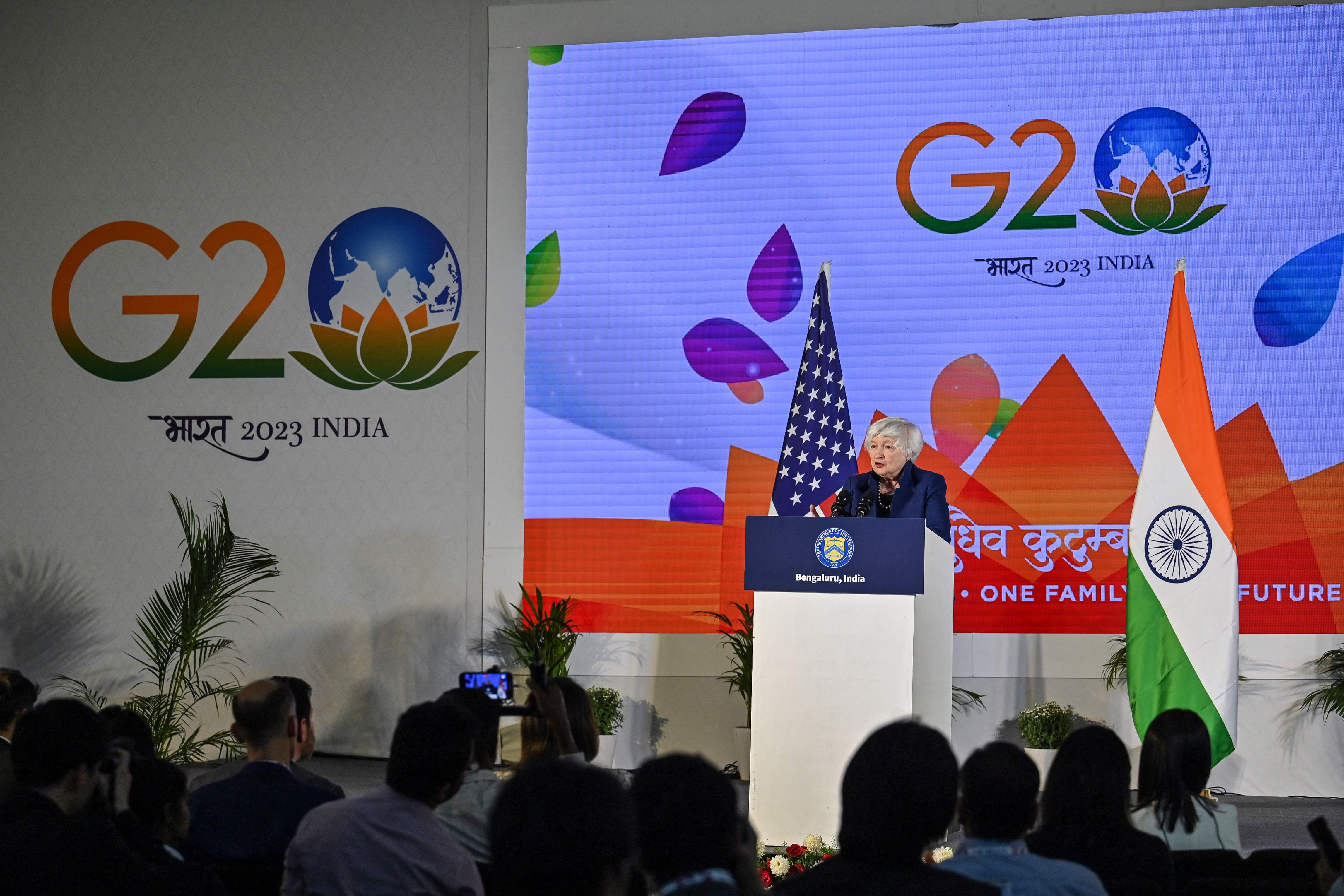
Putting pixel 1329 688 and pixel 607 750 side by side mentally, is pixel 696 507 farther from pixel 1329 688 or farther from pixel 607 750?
pixel 1329 688

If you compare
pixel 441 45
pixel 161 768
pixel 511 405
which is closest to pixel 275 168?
pixel 441 45

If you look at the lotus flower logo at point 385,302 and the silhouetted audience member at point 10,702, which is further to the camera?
the lotus flower logo at point 385,302

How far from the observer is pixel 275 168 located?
7.93 meters

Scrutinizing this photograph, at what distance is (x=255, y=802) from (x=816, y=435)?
3422 mm

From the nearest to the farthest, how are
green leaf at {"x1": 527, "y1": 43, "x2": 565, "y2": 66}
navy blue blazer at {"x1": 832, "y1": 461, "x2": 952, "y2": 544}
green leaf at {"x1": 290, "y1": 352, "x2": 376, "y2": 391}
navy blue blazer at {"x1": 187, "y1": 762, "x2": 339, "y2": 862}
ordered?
1. navy blue blazer at {"x1": 187, "y1": 762, "x2": 339, "y2": 862}
2. navy blue blazer at {"x1": 832, "y1": 461, "x2": 952, "y2": 544}
3. green leaf at {"x1": 527, "y1": 43, "x2": 565, "y2": 66}
4. green leaf at {"x1": 290, "y1": 352, "x2": 376, "y2": 391}

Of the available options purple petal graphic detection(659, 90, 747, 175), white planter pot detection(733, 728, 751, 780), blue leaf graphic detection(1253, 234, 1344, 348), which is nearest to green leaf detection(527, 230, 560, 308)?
purple petal graphic detection(659, 90, 747, 175)

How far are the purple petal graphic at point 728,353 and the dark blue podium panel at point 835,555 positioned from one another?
2.86 meters

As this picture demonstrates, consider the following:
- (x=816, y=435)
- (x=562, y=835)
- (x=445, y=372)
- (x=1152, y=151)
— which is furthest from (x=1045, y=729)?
(x=562, y=835)

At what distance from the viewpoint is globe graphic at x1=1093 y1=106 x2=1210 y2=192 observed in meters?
6.96

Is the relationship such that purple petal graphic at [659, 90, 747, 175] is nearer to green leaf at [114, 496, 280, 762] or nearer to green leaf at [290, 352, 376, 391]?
green leaf at [290, 352, 376, 391]

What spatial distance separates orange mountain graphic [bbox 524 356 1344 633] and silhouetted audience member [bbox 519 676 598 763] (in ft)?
12.5

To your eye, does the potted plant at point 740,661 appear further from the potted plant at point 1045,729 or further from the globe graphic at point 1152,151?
the globe graphic at point 1152,151

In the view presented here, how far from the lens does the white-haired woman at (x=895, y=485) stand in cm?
487

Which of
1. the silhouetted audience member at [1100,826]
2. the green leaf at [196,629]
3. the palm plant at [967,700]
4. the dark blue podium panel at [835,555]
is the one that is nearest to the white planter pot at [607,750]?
the palm plant at [967,700]
